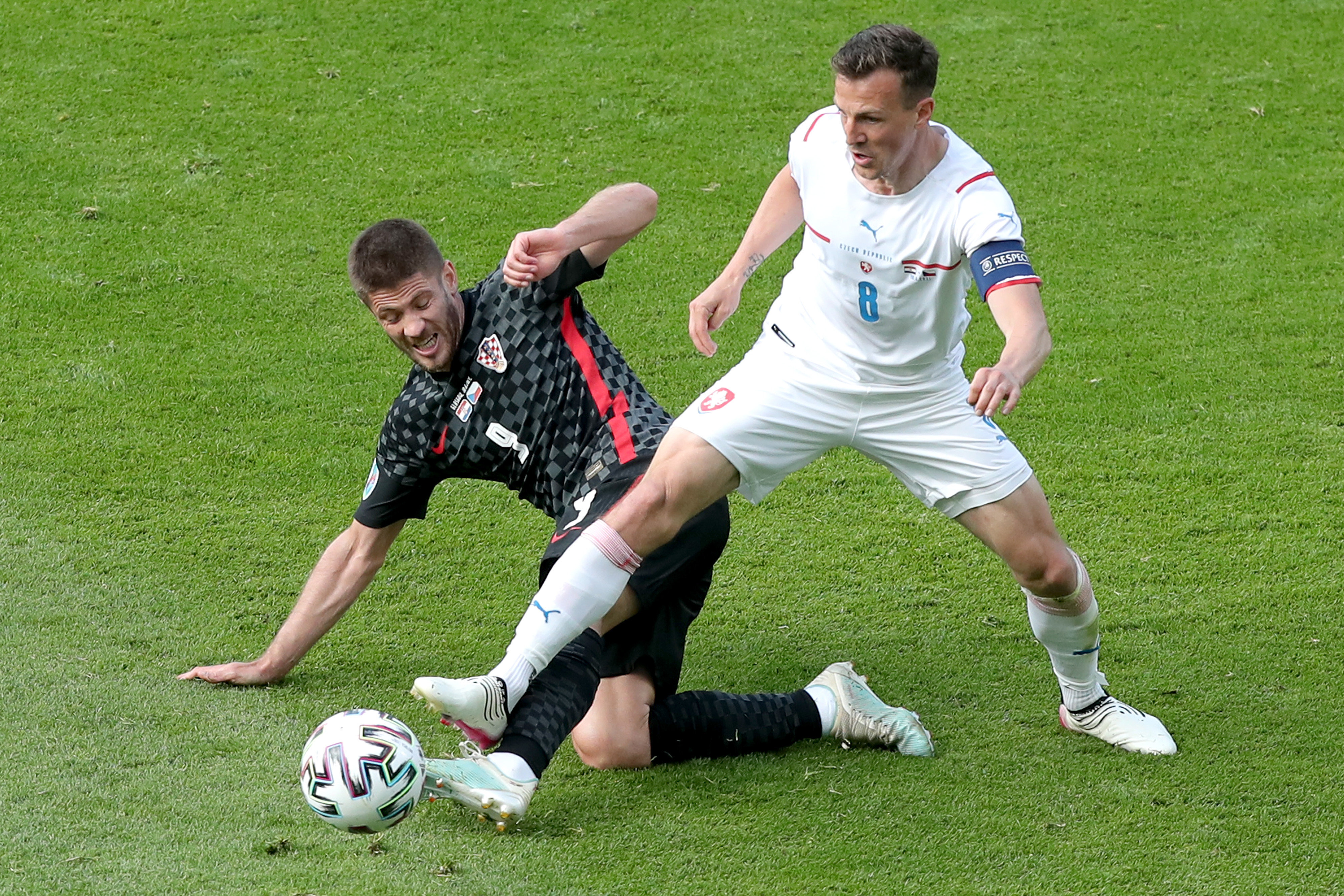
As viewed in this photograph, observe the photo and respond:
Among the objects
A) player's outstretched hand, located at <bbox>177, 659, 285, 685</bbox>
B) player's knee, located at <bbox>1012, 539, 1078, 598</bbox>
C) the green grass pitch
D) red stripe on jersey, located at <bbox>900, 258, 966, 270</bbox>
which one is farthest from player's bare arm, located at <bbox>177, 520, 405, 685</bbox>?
player's knee, located at <bbox>1012, 539, 1078, 598</bbox>

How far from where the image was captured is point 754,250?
4.27m

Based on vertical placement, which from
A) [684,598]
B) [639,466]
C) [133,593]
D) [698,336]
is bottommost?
[133,593]

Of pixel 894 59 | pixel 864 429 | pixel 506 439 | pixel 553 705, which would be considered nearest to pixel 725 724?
pixel 553 705

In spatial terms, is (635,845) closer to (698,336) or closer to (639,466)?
(639,466)

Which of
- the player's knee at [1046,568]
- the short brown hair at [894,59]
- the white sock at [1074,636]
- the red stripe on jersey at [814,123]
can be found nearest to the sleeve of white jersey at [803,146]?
the red stripe on jersey at [814,123]

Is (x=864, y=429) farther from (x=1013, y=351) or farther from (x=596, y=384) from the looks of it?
(x=596, y=384)

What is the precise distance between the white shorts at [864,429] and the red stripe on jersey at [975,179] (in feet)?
1.70

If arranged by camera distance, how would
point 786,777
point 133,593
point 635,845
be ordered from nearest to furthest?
point 635,845 < point 786,777 < point 133,593

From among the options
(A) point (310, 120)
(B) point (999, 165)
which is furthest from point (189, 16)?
(B) point (999, 165)

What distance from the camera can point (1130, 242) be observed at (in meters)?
8.08

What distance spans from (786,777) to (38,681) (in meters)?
2.26

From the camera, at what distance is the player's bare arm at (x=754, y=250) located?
166 inches

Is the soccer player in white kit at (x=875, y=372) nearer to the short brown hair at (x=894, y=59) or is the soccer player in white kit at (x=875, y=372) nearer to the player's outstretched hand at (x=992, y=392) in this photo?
the short brown hair at (x=894, y=59)

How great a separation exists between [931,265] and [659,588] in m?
1.17
